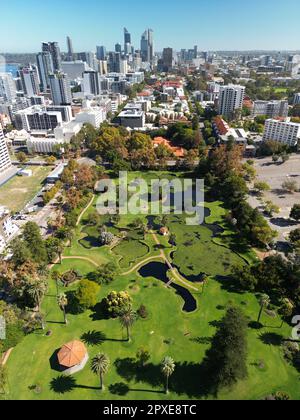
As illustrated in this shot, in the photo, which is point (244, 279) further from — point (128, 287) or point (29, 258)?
point (29, 258)

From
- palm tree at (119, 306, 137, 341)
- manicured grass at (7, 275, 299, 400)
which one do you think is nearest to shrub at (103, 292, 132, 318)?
manicured grass at (7, 275, 299, 400)

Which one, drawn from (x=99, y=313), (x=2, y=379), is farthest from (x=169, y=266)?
(x=2, y=379)

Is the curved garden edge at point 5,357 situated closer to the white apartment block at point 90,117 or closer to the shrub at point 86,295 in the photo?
the shrub at point 86,295

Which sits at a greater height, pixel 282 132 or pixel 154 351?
pixel 282 132

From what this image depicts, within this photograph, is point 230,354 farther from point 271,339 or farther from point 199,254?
point 199,254

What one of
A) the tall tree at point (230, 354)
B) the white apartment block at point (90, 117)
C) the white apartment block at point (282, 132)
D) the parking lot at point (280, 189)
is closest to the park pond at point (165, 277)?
the tall tree at point (230, 354)

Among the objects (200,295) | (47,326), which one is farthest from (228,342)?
(47,326)

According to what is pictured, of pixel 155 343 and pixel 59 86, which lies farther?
pixel 59 86
